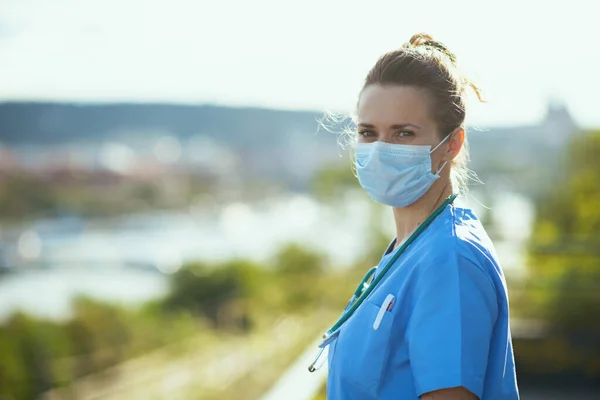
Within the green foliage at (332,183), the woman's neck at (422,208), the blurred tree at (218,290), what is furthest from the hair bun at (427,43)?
the blurred tree at (218,290)

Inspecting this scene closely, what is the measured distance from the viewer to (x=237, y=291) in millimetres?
22641

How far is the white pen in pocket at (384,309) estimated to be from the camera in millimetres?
1151

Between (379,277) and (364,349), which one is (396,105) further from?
(364,349)

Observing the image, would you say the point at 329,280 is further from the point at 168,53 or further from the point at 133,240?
the point at 168,53

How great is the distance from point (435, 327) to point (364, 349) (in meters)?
0.14

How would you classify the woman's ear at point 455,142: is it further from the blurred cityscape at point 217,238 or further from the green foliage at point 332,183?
the green foliage at point 332,183

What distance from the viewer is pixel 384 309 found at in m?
1.16

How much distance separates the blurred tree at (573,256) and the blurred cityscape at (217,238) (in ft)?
0.05

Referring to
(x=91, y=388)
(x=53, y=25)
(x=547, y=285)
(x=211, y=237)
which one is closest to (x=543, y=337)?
(x=547, y=285)

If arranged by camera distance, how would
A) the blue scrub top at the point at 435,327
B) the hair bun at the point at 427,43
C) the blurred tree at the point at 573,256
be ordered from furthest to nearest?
the blurred tree at the point at 573,256 → the hair bun at the point at 427,43 → the blue scrub top at the point at 435,327

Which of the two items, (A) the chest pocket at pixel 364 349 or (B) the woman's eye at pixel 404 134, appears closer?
(A) the chest pocket at pixel 364 349

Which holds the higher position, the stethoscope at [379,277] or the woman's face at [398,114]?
the woman's face at [398,114]

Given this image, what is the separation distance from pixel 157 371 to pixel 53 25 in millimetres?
50167

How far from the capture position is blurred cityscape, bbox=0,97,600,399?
6.36 m
